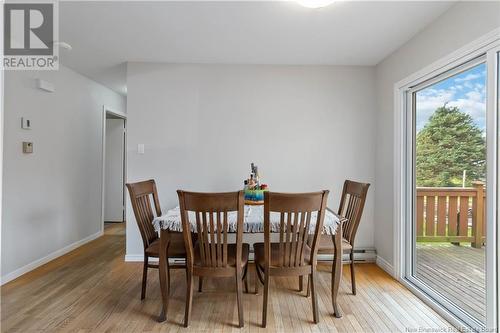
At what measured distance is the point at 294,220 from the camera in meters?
1.98

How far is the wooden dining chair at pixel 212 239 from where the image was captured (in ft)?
6.30

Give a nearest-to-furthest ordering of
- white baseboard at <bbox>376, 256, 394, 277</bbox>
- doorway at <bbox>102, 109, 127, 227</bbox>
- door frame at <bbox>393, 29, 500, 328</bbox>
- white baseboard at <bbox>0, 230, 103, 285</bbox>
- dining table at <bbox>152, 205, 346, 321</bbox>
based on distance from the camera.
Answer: door frame at <bbox>393, 29, 500, 328</bbox> → dining table at <bbox>152, 205, 346, 321</bbox> → white baseboard at <bbox>0, 230, 103, 285</bbox> → white baseboard at <bbox>376, 256, 394, 277</bbox> → doorway at <bbox>102, 109, 127, 227</bbox>

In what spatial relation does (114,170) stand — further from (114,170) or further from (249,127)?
(249,127)

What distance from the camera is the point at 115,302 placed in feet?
7.90

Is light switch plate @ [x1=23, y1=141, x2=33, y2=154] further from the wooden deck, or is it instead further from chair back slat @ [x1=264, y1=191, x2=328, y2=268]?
the wooden deck

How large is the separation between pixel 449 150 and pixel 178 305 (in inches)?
101

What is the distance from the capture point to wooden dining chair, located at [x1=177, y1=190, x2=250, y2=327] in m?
1.92

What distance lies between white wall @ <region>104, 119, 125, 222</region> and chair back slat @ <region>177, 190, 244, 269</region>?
12.2ft

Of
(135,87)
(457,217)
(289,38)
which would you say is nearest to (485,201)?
(457,217)

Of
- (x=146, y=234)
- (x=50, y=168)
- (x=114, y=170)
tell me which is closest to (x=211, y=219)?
(x=146, y=234)

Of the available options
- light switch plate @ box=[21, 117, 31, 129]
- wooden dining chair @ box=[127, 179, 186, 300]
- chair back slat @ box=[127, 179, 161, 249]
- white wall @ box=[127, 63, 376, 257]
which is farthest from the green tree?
light switch plate @ box=[21, 117, 31, 129]

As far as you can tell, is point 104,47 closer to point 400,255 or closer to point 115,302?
point 115,302

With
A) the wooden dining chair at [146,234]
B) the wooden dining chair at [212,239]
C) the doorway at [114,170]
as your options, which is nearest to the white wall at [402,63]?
the wooden dining chair at [212,239]

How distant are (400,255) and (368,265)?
517 millimetres
